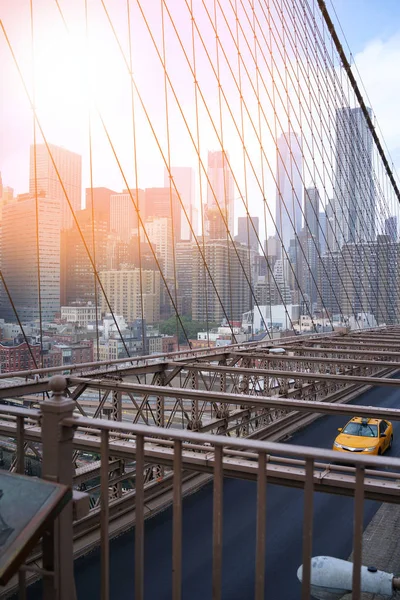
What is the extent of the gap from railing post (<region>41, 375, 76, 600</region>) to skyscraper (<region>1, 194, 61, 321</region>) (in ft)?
19.3

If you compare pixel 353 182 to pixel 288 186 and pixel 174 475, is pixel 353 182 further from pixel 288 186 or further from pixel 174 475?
pixel 174 475

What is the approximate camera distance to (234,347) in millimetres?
10609

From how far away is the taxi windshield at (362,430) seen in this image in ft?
32.3

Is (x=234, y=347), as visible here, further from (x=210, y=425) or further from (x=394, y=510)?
(x=394, y=510)

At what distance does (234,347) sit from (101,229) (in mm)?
3580

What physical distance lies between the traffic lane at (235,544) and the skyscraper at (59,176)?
17.7ft

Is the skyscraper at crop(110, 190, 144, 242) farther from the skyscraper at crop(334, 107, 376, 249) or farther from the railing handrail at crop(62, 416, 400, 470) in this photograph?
the skyscraper at crop(334, 107, 376, 249)

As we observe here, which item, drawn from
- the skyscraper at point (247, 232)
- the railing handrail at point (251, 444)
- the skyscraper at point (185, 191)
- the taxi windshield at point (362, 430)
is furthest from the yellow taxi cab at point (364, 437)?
the railing handrail at point (251, 444)

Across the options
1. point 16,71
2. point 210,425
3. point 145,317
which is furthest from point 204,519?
point 16,71

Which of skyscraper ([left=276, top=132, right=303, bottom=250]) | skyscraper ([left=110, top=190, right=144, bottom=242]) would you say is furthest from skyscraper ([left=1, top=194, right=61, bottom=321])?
skyscraper ([left=276, top=132, right=303, bottom=250])

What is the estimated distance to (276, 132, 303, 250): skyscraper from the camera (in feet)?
61.6

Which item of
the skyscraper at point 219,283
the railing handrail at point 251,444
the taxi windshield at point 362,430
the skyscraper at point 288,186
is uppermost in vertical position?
the skyscraper at point 288,186

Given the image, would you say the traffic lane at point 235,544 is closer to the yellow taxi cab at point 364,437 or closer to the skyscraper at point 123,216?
the yellow taxi cab at point 364,437

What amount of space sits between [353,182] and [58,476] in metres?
32.6
